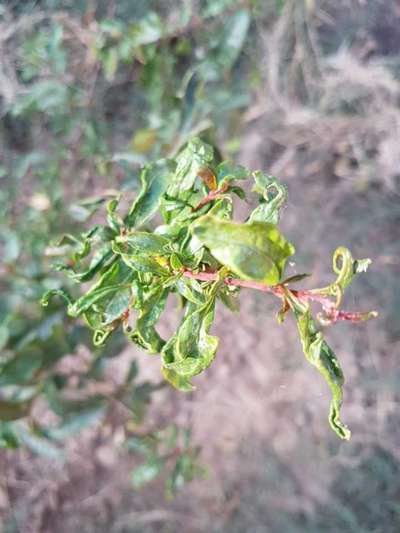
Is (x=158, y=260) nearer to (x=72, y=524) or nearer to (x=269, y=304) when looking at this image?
(x=269, y=304)

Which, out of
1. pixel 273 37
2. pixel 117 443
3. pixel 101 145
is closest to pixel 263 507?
pixel 117 443

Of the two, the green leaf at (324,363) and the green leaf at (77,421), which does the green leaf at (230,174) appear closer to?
the green leaf at (324,363)

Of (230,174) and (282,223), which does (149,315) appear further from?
(282,223)

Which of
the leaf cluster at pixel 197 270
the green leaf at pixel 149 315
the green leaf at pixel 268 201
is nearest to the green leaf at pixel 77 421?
the leaf cluster at pixel 197 270

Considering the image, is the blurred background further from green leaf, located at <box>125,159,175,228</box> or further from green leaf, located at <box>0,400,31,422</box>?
green leaf, located at <box>125,159,175,228</box>

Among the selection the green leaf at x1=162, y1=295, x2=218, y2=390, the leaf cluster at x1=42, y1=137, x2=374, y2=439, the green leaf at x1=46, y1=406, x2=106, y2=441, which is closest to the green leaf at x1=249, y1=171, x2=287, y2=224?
the leaf cluster at x1=42, y1=137, x2=374, y2=439
